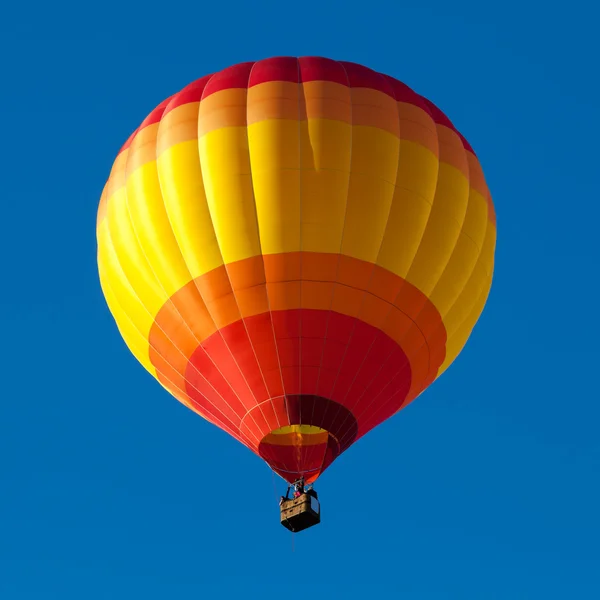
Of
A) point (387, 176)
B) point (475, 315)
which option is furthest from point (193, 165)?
point (475, 315)

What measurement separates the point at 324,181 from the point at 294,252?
→ 0.98 m

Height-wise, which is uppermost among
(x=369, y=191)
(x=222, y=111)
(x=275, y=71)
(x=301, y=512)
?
(x=275, y=71)

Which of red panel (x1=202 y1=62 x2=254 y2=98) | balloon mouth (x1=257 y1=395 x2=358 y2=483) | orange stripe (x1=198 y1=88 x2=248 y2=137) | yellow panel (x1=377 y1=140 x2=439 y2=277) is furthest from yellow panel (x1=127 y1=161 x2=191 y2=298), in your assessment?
yellow panel (x1=377 y1=140 x2=439 y2=277)

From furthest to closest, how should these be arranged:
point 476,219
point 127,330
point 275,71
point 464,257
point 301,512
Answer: point 127,330 → point 476,219 → point 275,71 → point 464,257 → point 301,512

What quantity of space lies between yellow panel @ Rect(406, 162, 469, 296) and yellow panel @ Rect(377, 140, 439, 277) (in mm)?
98

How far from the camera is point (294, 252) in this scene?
20641 mm

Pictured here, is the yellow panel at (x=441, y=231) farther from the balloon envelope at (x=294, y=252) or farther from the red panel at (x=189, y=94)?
the red panel at (x=189, y=94)

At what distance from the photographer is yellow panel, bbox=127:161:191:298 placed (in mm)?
21000

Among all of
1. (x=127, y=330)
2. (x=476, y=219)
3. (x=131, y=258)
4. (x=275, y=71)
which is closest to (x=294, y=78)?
(x=275, y=71)

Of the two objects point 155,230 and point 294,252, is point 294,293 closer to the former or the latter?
point 294,252

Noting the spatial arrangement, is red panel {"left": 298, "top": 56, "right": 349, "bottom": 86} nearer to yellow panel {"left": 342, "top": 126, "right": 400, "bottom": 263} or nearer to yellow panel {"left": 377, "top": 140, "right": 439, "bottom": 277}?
yellow panel {"left": 342, "top": 126, "right": 400, "bottom": 263}

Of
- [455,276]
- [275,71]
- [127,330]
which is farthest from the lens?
[127,330]

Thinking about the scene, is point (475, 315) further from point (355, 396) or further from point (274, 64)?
point (274, 64)

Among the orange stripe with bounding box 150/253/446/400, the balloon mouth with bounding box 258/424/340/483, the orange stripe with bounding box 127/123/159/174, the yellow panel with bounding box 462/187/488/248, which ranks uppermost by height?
the orange stripe with bounding box 127/123/159/174
